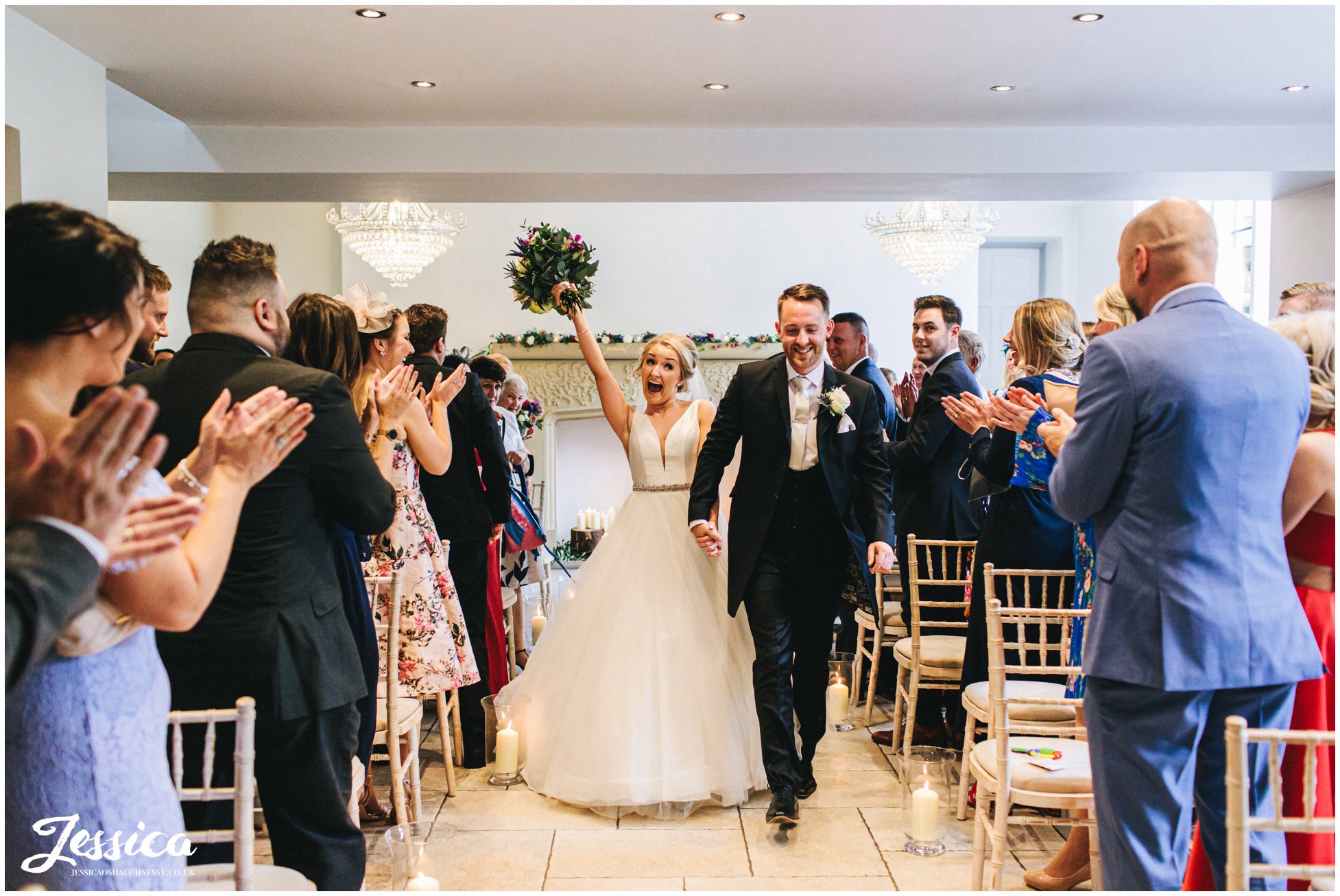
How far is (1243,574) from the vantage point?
1975 millimetres

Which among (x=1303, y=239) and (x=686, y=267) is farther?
(x=686, y=267)

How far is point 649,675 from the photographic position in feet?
12.0

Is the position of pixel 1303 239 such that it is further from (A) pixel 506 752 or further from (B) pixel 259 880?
(B) pixel 259 880

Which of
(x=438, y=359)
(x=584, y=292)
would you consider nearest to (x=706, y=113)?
(x=584, y=292)

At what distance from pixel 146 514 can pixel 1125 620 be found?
5.81ft

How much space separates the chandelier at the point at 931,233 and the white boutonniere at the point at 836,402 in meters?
5.00

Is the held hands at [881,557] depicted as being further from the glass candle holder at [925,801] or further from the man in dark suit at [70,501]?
the man in dark suit at [70,501]

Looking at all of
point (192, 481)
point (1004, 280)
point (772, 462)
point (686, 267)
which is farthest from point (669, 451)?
point (1004, 280)

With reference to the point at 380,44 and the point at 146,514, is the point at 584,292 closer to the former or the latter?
the point at 380,44

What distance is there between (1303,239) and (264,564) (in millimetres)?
6672

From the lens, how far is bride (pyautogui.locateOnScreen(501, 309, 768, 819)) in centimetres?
359

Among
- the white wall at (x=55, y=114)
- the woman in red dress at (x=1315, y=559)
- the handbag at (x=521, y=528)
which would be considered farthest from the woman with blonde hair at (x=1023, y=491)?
the white wall at (x=55, y=114)

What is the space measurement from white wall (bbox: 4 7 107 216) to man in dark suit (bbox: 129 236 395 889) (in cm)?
241

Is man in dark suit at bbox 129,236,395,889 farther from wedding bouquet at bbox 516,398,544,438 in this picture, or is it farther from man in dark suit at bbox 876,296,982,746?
wedding bouquet at bbox 516,398,544,438
